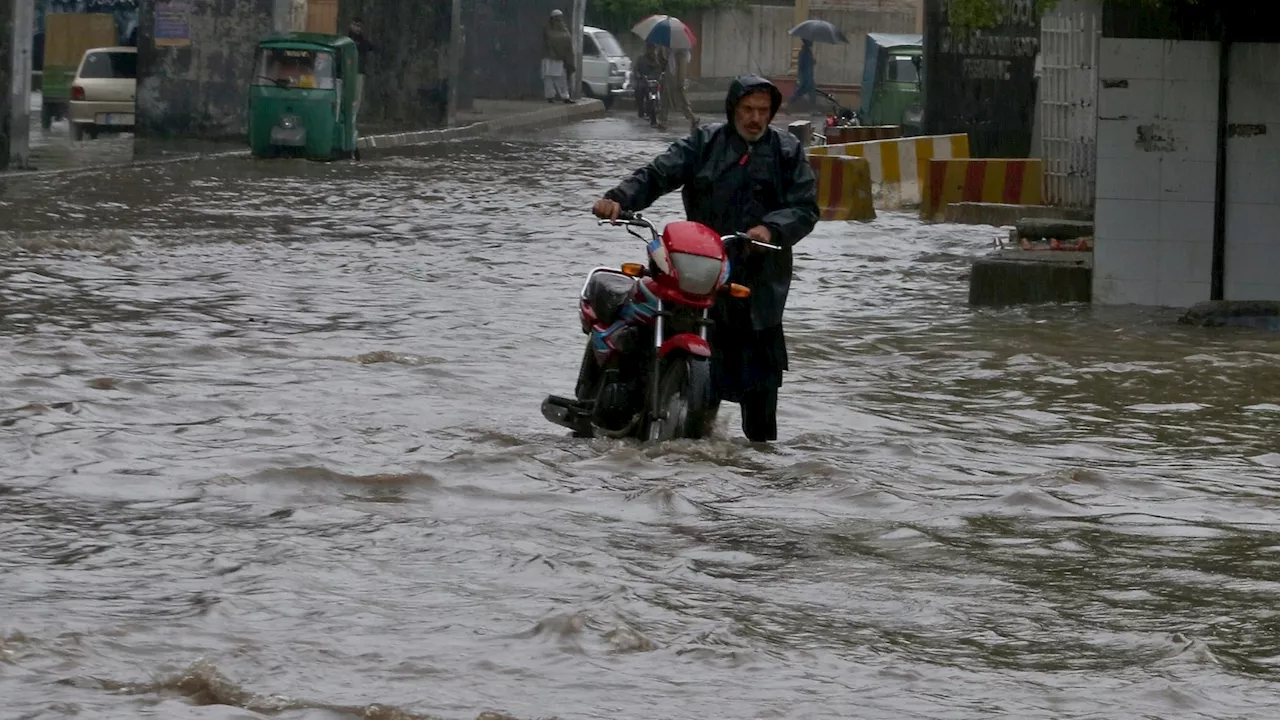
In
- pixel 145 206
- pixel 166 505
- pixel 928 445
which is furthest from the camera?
pixel 145 206

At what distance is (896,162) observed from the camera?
23.7 m

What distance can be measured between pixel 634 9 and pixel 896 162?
35.1 metres

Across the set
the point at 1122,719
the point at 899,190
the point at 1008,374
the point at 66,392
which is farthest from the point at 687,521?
the point at 899,190

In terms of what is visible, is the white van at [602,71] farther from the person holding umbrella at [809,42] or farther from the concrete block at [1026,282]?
the concrete block at [1026,282]

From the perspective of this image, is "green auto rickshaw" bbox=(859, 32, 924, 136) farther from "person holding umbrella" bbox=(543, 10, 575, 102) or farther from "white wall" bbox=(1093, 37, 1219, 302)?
"white wall" bbox=(1093, 37, 1219, 302)

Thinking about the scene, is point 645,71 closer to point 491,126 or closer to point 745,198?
point 491,126

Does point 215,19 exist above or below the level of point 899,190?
above

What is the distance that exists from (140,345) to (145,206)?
29.1 ft

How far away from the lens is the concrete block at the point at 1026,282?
47.4 ft

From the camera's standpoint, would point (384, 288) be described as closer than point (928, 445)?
No

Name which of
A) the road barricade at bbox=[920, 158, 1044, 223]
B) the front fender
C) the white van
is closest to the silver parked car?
the road barricade at bbox=[920, 158, 1044, 223]

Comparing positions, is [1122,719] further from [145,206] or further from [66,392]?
[145,206]

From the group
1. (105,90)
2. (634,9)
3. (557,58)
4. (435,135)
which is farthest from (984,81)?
(634,9)

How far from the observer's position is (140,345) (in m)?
11.2
